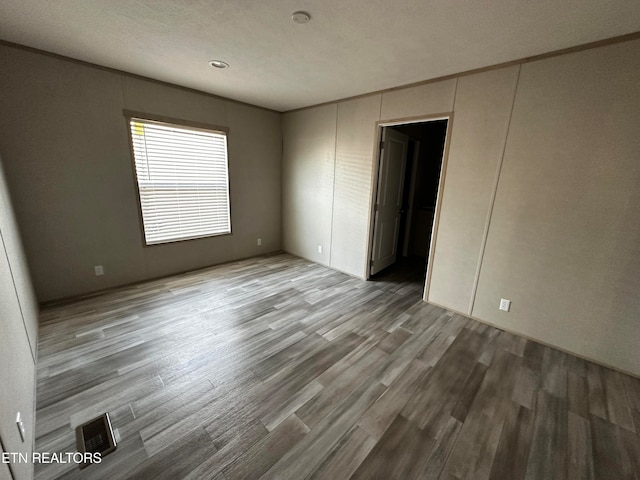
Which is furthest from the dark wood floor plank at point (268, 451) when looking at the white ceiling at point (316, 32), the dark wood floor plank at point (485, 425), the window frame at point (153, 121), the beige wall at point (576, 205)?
the window frame at point (153, 121)

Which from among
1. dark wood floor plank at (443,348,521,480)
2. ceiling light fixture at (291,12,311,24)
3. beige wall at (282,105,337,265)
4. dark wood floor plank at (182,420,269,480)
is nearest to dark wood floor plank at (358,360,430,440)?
dark wood floor plank at (443,348,521,480)

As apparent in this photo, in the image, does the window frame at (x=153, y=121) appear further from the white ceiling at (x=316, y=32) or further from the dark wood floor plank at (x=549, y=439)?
the dark wood floor plank at (x=549, y=439)

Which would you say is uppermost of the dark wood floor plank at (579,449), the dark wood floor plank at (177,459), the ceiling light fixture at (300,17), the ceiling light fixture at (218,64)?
the ceiling light fixture at (218,64)

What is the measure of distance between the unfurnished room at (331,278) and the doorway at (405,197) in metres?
0.09

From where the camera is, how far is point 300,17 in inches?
70.9

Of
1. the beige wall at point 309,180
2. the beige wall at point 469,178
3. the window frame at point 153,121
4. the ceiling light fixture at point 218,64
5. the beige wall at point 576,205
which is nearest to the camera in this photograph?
the beige wall at point 576,205

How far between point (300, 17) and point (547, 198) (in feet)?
8.51

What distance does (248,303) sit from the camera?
121 inches

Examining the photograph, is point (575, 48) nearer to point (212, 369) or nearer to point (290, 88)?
point (290, 88)

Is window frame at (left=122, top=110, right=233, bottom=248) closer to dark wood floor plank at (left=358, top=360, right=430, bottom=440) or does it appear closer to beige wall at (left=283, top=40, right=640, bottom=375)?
beige wall at (left=283, top=40, right=640, bottom=375)

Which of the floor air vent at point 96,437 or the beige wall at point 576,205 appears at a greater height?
the beige wall at point 576,205

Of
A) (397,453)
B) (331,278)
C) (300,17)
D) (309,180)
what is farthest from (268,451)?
(309,180)

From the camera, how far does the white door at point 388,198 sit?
3.63 metres

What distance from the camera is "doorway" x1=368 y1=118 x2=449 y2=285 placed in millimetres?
3740
